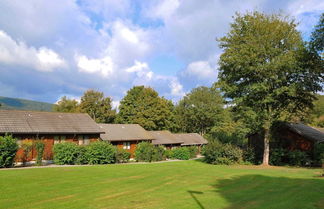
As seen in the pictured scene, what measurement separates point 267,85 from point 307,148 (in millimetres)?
11286

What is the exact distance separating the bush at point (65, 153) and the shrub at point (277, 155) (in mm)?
22819

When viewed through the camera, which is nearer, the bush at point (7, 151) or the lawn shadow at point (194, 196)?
the lawn shadow at point (194, 196)

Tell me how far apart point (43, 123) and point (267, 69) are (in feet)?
87.2

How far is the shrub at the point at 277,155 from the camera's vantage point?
103 ft

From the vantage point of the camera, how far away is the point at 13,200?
34.1 feet

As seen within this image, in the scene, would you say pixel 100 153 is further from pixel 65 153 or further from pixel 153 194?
pixel 153 194

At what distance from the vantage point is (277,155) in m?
31.4

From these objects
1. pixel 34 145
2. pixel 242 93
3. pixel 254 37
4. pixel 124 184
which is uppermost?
pixel 254 37

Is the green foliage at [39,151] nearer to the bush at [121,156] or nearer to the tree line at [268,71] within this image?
the bush at [121,156]

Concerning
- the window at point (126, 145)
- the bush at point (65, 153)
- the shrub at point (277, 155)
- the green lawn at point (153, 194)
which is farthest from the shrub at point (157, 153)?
Result: the green lawn at point (153, 194)

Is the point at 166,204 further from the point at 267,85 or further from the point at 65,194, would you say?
the point at 267,85

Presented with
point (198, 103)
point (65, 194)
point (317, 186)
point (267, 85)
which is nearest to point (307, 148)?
point (267, 85)

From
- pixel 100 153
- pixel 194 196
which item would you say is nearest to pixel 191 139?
pixel 100 153

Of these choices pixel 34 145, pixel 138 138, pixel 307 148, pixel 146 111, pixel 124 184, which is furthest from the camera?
pixel 146 111
